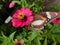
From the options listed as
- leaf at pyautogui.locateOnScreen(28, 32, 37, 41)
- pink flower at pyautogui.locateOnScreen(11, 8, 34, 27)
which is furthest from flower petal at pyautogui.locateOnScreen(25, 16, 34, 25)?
leaf at pyautogui.locateOnScreen(28, 32, 37, 41)

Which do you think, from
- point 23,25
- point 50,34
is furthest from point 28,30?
point 50,34

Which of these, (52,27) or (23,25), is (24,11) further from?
(52,27)

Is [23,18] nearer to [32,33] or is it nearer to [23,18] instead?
[23,18]

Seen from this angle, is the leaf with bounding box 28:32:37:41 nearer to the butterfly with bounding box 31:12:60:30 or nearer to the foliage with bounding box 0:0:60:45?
the foliage with bounding box 0:0:60:45

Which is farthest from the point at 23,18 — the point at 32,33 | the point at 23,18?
the point at 32,33

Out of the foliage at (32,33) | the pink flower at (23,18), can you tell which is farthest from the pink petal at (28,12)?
the foliage at (32,33)

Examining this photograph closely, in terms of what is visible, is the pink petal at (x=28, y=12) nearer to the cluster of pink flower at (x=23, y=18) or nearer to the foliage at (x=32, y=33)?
the cluster of pink flower at (x=23, y=18)
